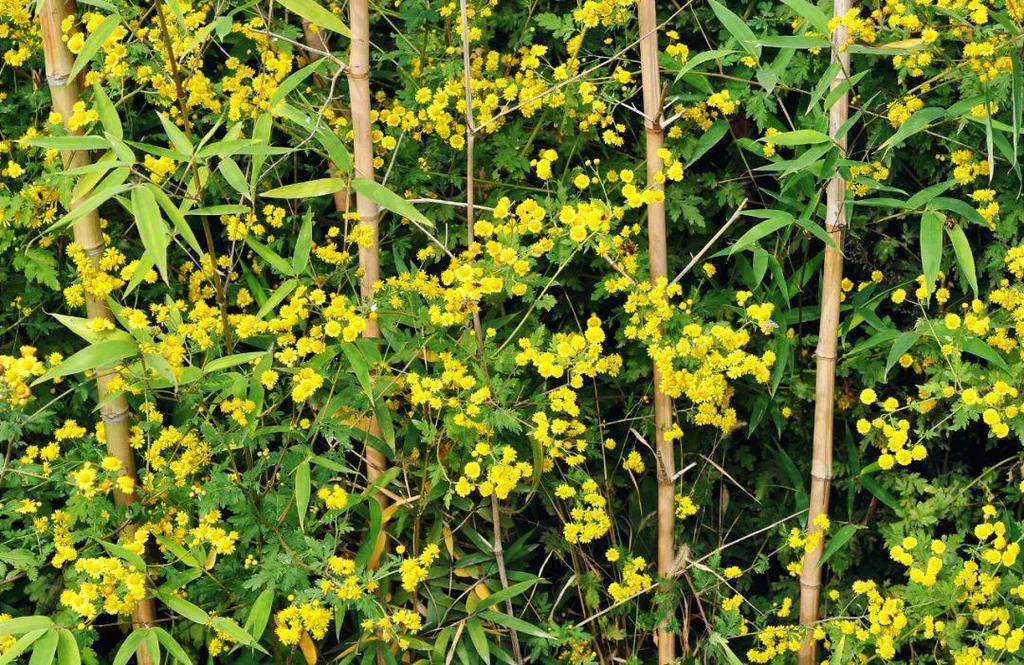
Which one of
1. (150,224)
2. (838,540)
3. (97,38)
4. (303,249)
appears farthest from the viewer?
(838,540)

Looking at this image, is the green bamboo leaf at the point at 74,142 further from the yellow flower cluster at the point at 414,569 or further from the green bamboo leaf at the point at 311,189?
the yellow flower cluster at the point at 414,569

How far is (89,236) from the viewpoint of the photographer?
236 centimetres

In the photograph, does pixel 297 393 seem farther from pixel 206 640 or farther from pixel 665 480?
pixel 665 480

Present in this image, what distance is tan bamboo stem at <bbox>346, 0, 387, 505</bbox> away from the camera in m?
2.30

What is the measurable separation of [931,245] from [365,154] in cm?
118

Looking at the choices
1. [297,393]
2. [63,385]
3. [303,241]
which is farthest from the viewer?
[63,385]

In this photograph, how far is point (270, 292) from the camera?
2570 mm

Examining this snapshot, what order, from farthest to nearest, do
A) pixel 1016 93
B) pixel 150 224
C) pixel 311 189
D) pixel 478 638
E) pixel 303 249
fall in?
pixel 478 638
pixel 303 249
pixel 311 189
pixel 1016 93
pixel 150 224

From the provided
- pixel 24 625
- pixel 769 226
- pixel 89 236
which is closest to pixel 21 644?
pixel 24 625

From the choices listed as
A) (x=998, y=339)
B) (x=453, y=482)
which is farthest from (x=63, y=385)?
(x=998, y=339)

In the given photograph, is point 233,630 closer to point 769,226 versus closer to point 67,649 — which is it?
point 67,649

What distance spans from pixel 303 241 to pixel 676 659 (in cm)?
133

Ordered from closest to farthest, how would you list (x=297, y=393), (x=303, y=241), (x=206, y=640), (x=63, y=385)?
(x=297, y=393)
(x=303, y=241)
(x=206, y=640)
(x=63, y=385)

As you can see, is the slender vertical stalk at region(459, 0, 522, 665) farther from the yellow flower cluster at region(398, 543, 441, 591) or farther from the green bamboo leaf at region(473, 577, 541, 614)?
the yellow flower cluster at region(398, 543, 441, 591)
